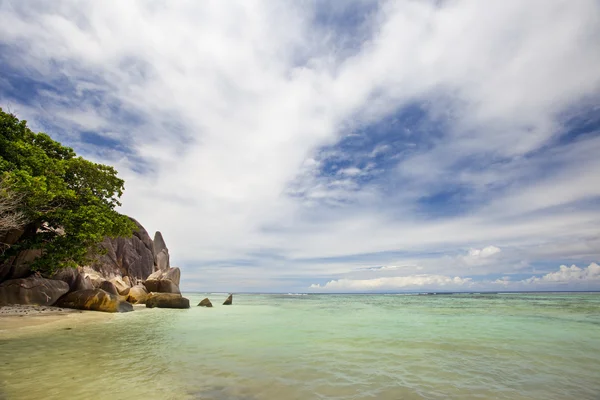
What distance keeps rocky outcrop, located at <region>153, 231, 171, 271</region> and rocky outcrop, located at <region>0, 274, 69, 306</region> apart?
29159 mm

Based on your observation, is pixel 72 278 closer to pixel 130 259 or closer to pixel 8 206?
pixel 8 206

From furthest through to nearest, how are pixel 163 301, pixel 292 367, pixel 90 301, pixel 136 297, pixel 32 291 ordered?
pixel 136 297 → pixel 163 301 → pixel 90 301 → pixel 32 291 → pixel 292 367

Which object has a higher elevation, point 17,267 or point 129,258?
point 129,258

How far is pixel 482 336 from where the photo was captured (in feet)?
40.6

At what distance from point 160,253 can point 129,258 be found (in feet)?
34.8

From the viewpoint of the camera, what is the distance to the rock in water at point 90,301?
2050 cm

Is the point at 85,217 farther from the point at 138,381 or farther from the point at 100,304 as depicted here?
the point at 138,381

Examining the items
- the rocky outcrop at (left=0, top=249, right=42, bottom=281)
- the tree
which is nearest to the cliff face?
the rocky outcrop at (left=0, top=249, right=42, bottom=281)

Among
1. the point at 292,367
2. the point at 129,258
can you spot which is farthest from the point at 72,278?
the point at 292,367

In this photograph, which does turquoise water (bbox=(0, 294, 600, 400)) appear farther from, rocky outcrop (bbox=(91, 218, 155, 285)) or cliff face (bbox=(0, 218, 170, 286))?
rocky outcrop (bbox=(91, 218, 155, 285))

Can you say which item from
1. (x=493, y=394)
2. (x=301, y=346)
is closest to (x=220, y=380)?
(x=301, y=346)

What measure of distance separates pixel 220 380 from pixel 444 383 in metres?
4.47

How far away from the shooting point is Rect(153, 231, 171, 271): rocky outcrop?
49906mm

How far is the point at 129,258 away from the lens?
4144 centimetres
